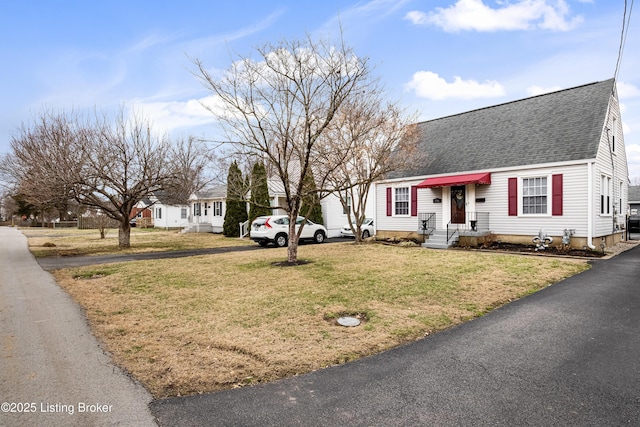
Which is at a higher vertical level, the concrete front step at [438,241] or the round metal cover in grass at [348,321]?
the concrete front step at [438,241]

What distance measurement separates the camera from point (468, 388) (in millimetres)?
3281

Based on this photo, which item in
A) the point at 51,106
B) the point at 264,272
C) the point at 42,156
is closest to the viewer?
the point at 264,272

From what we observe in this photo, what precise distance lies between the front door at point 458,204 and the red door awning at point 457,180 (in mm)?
662

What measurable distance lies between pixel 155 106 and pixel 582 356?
17770 mm

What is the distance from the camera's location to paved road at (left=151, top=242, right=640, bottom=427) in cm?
280

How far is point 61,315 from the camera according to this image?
582 cm

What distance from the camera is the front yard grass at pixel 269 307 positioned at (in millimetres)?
3896

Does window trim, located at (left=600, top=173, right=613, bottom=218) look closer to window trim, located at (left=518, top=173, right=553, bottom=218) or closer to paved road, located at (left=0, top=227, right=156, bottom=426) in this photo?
window trim, located at (left=518, top=173, right=553, bottom=218)

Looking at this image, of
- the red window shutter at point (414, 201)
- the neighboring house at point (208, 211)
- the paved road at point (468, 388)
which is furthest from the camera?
the neighboring house at point (208, 211)

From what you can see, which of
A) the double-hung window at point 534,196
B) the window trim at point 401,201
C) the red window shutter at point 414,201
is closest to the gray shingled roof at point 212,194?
the window trim at point 401,201

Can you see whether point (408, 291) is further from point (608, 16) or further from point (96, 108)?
point (96, 108)

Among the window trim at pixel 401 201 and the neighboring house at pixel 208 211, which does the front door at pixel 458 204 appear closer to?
the window trim at pixel 401 201

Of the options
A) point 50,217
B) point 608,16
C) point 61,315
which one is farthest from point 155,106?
point 50,217

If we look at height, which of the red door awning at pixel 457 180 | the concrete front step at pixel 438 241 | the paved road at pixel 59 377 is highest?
the red door awning at pixel 457 180
